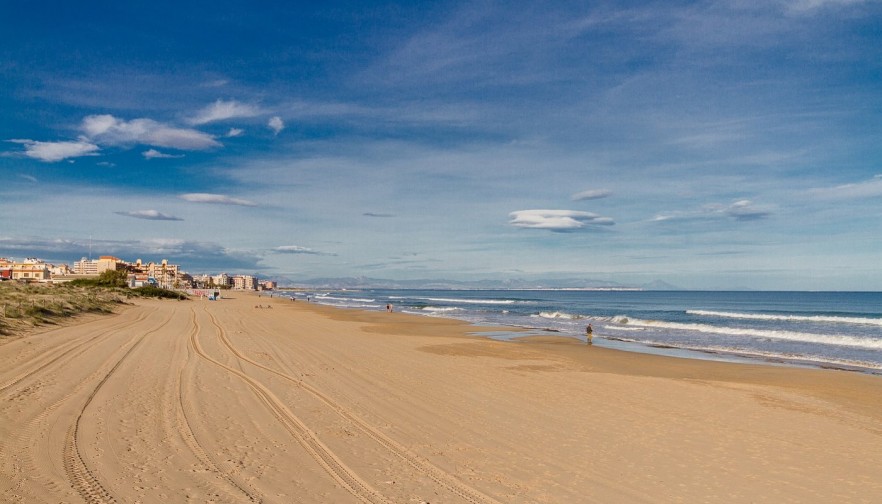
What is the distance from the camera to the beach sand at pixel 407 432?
586 cm

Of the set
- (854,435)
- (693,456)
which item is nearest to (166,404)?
(693,456)

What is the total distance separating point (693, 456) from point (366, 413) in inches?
195

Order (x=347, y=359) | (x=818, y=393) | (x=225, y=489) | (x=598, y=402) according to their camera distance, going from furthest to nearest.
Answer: (x=347, y=359), (x=818, y=393), (x=598, y=402), (x=225, y=489)

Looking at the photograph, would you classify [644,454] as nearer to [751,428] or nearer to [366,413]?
[751,428]

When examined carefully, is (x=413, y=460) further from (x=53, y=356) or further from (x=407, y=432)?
(x=53, y=356)

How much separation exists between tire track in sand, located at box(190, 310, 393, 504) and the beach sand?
4cm

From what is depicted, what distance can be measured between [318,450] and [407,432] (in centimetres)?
161

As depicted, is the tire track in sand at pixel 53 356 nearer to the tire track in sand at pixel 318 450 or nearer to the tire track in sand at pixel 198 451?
the tire track in sand at pixel 198 451

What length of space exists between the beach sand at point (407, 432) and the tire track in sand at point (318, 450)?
36mm

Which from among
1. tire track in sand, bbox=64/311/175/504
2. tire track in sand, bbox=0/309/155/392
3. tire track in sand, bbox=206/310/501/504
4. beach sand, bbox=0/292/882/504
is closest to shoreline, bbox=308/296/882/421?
beach sand, bbox=0/292/882/504

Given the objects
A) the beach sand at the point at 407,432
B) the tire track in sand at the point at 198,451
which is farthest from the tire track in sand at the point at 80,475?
the tire track in sand at the point at 198,451

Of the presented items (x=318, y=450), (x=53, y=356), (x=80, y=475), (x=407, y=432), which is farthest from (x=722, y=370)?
(x=53, y=356)

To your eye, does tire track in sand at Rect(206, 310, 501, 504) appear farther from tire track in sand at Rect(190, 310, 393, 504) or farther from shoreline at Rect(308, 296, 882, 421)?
shoreline at Rect(308, 296, 882, 421)

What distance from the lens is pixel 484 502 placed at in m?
5.57
